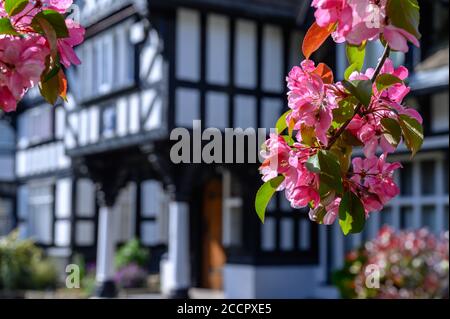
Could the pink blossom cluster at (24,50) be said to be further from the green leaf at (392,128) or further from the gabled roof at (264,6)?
the gabled roof at (264,6)

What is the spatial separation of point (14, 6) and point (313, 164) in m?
0.83

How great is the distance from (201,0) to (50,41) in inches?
464

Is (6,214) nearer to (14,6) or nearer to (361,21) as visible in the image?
(14,6)

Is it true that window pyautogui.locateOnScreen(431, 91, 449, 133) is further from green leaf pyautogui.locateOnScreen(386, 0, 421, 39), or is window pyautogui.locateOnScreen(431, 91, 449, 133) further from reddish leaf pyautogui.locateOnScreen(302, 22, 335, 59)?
green leaf pyautogui.locateOnScreen(386, 0, 421, 39)

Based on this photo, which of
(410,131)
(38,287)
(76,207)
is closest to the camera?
(410,131)

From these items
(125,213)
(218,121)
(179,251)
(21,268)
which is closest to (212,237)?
(179,251)

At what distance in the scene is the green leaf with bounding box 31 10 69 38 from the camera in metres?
1.96

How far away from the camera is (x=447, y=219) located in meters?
11.8

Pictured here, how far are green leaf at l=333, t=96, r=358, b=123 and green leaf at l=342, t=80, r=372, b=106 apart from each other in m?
0.10

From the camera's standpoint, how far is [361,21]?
1.82 m

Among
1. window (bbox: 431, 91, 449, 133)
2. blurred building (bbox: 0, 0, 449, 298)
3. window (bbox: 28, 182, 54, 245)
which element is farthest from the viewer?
window (bbox: 28, 182, 54, 245)

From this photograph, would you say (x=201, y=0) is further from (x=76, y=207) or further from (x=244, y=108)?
(x=76, y=207)

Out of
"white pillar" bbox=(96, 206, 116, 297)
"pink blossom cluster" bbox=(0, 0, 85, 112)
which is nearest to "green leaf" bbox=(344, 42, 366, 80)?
"pink blossom cluster" bbox=(0, 0, 85, 112)
